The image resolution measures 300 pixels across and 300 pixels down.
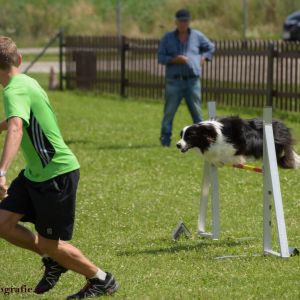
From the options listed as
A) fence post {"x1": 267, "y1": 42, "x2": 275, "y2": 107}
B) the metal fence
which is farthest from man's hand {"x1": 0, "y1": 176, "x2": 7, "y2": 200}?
fence post {"x1": 267, "y1": 42, "x2": 275, "y2": 107}

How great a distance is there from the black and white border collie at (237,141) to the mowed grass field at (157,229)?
721 mm

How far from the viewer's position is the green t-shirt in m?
6.38

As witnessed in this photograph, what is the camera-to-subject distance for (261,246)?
870 centimetres

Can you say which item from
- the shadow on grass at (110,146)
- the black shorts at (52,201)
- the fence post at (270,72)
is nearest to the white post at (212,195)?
the black shorts at (52,201)

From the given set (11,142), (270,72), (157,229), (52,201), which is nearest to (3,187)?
(11,142)

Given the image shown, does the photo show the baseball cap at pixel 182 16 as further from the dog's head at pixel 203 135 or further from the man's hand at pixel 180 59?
→ the dog's head at pixel 203 135

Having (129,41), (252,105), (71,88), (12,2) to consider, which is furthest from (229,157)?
(12,2)

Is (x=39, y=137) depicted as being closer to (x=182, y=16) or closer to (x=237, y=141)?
(x=237, y=141)

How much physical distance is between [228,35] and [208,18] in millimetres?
2710

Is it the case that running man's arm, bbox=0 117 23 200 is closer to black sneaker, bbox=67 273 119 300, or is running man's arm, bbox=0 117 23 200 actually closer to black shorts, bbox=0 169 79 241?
black shorts, bbox=0 169 79 241

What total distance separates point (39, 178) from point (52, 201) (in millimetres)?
168

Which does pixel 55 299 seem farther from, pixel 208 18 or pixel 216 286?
pixel 208 18

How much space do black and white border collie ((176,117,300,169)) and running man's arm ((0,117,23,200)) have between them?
3.06 m

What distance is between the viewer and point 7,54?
6.34m
